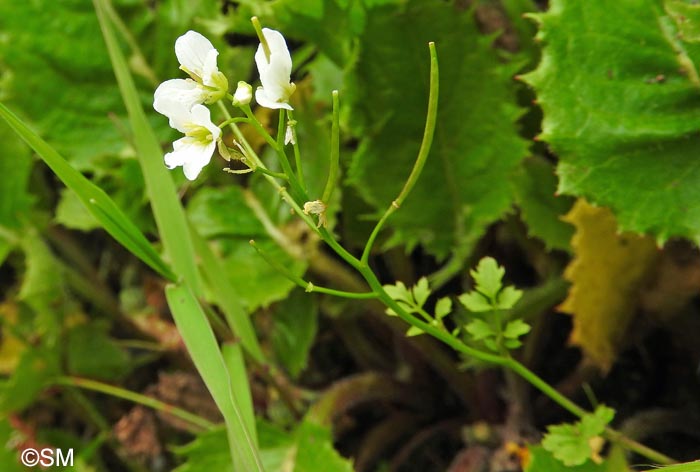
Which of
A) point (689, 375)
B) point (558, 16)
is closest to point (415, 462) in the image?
point (689, 375)

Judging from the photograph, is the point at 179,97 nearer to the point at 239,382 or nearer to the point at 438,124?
the point at 239,382

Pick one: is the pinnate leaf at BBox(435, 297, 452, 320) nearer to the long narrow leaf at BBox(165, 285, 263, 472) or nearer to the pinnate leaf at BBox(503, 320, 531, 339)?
the pinnate leaf at BBox(503, 320, 531, 339)

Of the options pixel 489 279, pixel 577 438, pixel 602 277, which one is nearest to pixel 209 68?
pixel 489 279

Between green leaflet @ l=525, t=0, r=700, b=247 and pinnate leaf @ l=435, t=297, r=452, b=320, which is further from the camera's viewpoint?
green leaflet @ l=525, t=0, r=700, b=247

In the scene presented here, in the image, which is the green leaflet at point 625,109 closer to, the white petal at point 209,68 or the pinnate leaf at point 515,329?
the pinnate leaf at point 515,329

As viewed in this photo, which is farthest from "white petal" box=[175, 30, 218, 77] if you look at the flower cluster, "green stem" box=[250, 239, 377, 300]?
"green stem" box=[250, 239, 377, 300]

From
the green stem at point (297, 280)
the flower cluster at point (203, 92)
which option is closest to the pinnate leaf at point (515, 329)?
the green stem at point (297, 280)
